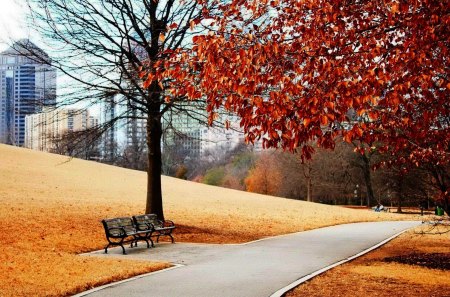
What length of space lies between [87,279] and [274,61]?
538cm

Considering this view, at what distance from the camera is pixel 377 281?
1115 cm

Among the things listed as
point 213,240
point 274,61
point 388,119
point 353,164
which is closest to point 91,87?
point 213,240

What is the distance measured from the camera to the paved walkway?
9.45 metres

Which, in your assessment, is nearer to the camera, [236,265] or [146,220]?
[236,265]

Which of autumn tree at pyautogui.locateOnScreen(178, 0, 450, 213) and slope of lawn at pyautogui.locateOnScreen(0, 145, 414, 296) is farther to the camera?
slope of lawn at pyautogui.locateOnScreen(0, 145, 414, 296)

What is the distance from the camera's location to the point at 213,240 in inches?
733

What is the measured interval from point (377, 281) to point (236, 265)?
3.01 metres

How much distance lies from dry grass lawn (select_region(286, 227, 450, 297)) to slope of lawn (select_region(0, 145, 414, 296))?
3535 mm

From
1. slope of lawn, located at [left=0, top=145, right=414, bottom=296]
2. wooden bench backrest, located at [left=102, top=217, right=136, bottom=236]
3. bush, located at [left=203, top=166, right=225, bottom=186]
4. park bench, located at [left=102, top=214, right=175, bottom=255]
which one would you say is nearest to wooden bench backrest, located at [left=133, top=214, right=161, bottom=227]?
park bench, located at [left=102, top=214, right=175, bottom=255]

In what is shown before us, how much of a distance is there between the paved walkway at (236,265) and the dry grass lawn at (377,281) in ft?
1.63

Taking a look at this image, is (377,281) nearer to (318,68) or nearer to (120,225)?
(318,68)

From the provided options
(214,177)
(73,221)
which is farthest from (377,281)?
(214,177)

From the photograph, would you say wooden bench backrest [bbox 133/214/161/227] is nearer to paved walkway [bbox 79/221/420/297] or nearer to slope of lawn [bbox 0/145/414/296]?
paved walkway [bbox 79/221/420/297]

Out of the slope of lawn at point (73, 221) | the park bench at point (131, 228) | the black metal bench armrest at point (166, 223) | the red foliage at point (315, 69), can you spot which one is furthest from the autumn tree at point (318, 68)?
the black metal bench armrest at point (166, 223)
